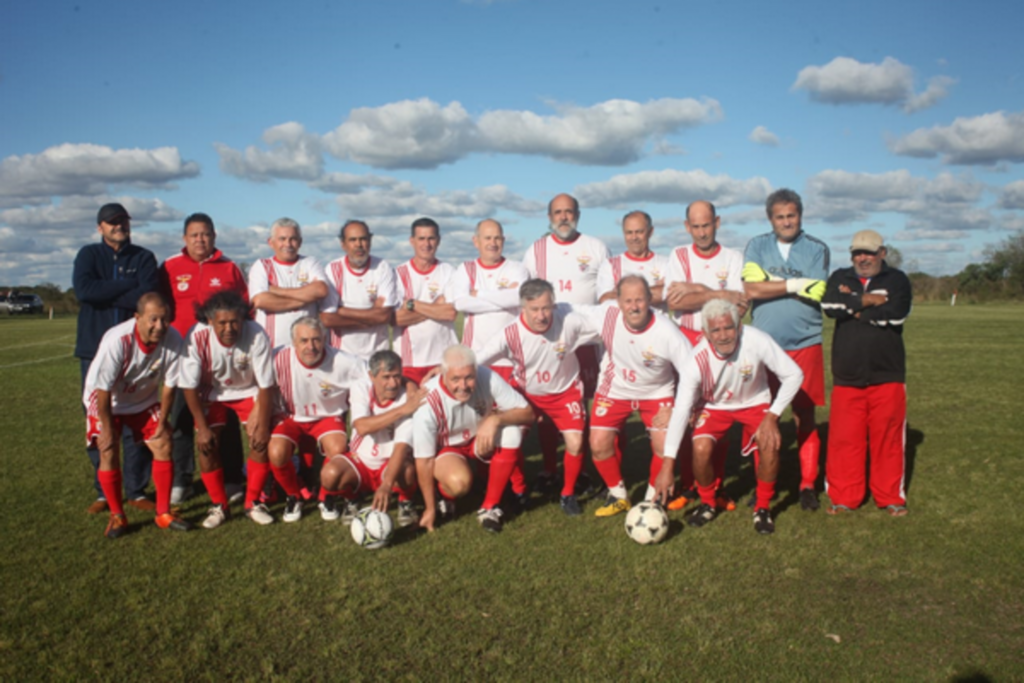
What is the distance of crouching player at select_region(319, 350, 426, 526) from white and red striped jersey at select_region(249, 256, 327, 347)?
3.37 feet

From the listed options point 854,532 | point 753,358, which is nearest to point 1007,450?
point 854,532

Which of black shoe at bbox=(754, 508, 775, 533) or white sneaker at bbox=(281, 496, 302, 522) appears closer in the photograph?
black shoe at bbox=(754, 508, 775, 533)

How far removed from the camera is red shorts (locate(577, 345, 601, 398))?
6430 millimetres

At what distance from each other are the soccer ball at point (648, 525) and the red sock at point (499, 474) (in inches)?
37.2

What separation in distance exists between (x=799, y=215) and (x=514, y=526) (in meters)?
3.24

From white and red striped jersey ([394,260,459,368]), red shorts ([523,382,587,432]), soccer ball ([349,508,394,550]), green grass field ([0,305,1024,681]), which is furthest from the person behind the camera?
white and red striped jersey ([394,260,459,368])

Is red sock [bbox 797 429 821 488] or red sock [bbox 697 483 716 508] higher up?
red sock [bbox 797 429 821 488]

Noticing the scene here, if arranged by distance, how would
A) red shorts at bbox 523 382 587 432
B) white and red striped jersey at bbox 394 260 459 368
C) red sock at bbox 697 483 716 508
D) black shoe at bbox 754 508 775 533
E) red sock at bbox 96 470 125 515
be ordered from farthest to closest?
1. white and red striped jersey at bbox 394 260 459 368
2. red shorts at bbox 523 382 587 432
3. red sock at bbox 697 483 716 508
4. red sock at bbox 96 470 125 515
5. black shoe at bbox 754 508 775 533

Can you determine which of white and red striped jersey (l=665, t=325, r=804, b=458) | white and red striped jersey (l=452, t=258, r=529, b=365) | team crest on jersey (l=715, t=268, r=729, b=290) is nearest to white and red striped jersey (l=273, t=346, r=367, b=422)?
white and red striped jersey (l=452, t=258, r=529, b=365)

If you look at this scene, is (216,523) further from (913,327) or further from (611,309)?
(913,327)

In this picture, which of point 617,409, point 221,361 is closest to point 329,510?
point 221,361

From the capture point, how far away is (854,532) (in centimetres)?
487

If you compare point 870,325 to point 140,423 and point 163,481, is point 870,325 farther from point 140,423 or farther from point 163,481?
point 140,423

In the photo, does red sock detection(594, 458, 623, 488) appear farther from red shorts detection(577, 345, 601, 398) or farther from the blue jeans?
the blue jeans
